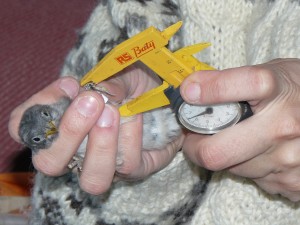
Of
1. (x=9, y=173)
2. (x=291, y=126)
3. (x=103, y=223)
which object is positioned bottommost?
(x=9, y=173)

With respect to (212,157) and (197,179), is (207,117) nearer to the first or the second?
(212,157)

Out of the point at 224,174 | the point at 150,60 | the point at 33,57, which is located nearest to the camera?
the point at 150,60

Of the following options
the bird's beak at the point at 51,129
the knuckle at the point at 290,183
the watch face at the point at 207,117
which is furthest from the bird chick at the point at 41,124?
the knuckle at the point at 290,183

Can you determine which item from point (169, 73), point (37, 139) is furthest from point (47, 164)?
point (169, 73)

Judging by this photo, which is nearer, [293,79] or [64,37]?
[293,79]

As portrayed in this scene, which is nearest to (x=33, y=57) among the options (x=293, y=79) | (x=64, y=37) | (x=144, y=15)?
(x=64, y=37)

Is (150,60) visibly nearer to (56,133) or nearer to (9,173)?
(56,133)
